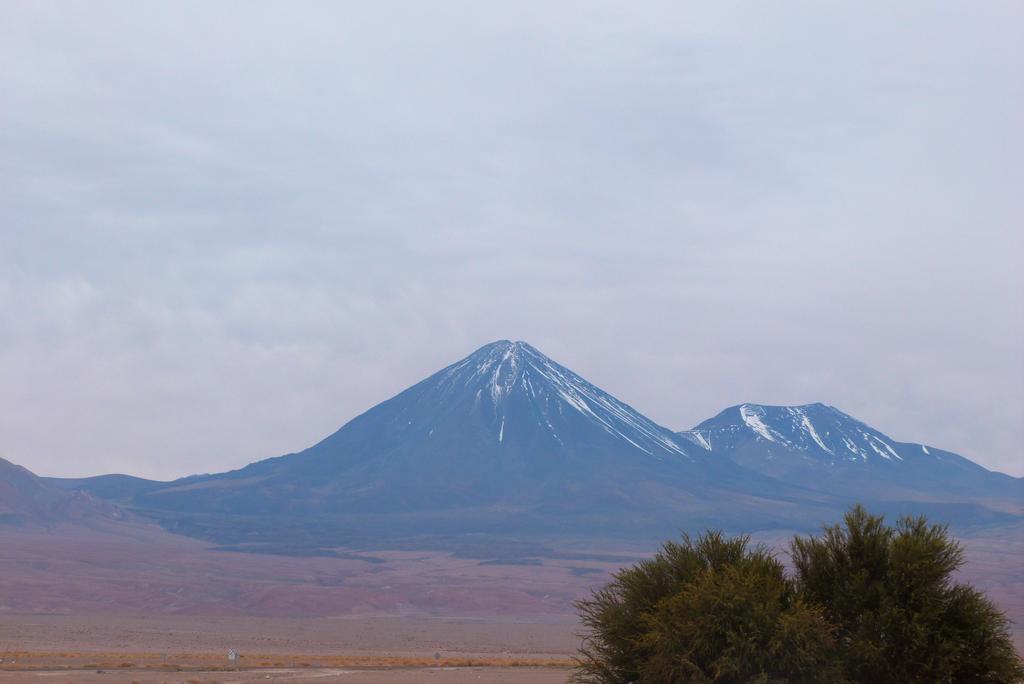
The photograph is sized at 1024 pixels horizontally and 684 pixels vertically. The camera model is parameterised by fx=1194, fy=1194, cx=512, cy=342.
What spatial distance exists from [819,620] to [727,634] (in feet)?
6.03

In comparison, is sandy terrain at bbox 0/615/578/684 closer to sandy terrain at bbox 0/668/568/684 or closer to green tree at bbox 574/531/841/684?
sandy terrain at bbox 0/668/568/684

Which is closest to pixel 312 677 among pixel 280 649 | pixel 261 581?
pixel 280 649

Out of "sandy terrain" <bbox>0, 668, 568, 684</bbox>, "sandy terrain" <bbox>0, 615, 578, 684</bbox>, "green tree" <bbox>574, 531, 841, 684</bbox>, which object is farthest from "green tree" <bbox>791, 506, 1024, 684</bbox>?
"sandy terrain" <bbox>0, 615, 578, 684</bbox>

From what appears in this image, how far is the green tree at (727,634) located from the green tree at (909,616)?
883 mm

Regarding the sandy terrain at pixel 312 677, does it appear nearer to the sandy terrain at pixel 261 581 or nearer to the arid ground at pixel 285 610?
the arid ground at pixel 285 610

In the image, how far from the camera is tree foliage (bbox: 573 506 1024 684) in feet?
74.0

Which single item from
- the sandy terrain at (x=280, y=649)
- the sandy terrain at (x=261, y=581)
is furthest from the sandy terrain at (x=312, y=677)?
the sandy terrain at (x=261, y=581)

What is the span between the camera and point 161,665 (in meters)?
46.1

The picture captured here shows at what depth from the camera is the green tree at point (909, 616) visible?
76.0 ft

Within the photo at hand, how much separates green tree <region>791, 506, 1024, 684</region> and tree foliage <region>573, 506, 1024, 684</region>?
22mm

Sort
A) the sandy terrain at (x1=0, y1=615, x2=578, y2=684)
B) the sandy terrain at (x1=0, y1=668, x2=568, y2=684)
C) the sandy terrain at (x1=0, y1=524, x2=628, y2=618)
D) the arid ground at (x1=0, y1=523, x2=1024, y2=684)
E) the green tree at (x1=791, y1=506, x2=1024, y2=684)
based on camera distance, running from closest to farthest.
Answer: the green tree at (x1=791, y1=506, x2=1024, y2=684)
the sandy terrain at (x1=0, y1=668, x2=568, y2=684)
the sandy terrain at (x1=0, y1=615, x2=578, y2=684)
the arid ground at (x1=0, y1=523, x2=1024, y2=684)
the sandy terrain at (x1=0, y1=524, x2=628, y2=618)

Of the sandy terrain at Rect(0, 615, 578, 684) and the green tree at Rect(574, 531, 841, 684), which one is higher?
the green tree at Rect(574, 531, 841, 684)

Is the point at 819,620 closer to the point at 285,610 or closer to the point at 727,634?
the point at 727,634

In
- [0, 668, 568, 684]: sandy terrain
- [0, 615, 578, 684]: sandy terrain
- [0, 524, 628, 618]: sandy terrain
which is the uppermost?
[0, 524, 628, 618]: sandy terrain
